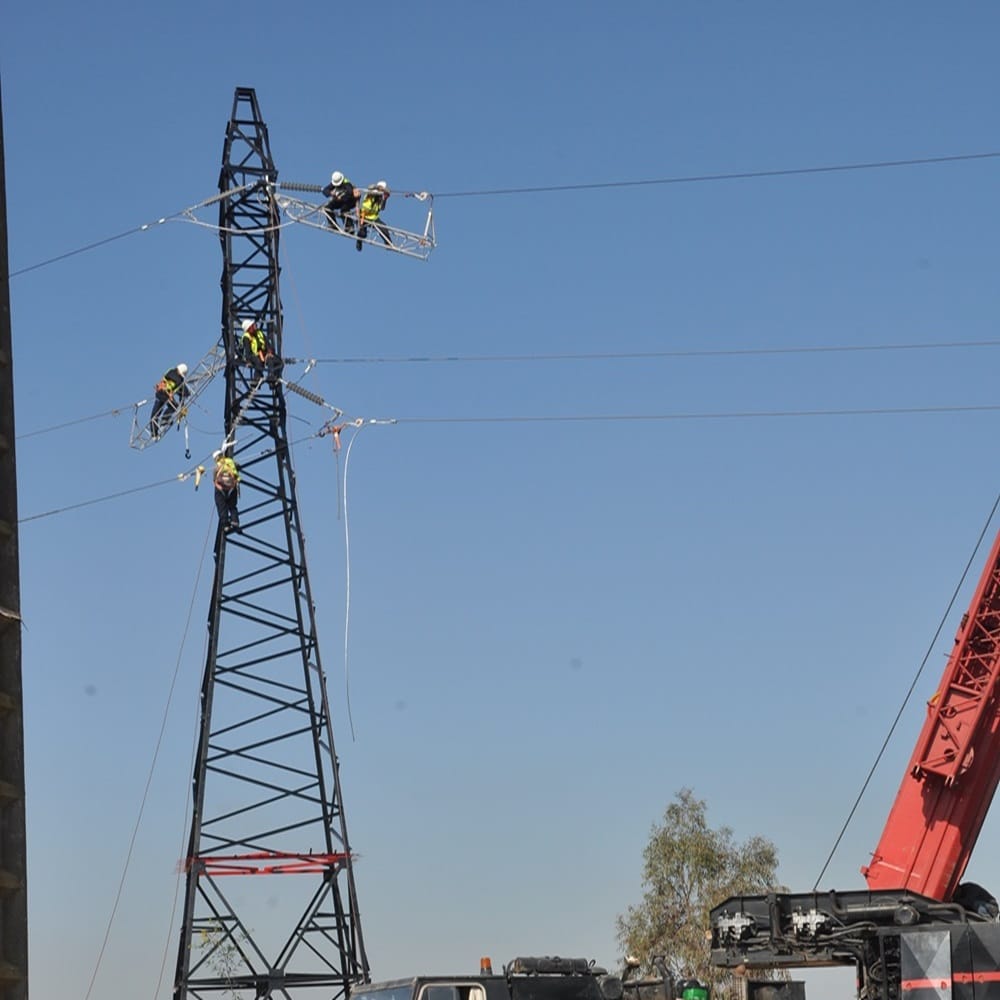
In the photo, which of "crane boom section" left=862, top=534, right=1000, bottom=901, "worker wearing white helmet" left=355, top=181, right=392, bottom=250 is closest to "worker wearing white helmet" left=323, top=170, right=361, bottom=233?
"worker wearing white helmet" left=355, top=181, right=392, bottom=250

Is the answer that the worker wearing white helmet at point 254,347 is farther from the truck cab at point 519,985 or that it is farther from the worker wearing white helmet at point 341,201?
the truck cab at point 519,985

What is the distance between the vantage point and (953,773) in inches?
900

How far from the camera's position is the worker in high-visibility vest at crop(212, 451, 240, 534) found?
31766mm

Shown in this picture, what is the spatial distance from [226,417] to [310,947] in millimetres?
10457

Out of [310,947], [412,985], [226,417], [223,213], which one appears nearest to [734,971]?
[412,985]

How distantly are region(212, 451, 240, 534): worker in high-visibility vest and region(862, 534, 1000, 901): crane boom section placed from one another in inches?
570

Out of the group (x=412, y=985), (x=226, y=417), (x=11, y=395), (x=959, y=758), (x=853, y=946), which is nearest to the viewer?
(x=11, y=395)

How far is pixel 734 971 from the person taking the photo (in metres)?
19.9

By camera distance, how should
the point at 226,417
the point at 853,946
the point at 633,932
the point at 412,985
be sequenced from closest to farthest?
the point at 412,985 → the point at 853,946 → the point at 226,417 → the point at 633,932

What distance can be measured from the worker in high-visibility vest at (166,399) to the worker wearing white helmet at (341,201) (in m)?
4.62

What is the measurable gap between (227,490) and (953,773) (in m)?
15.2

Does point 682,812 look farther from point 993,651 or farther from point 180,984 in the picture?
point 993,651

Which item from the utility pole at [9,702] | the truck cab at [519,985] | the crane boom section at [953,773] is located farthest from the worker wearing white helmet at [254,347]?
the utility pole at [9,702]

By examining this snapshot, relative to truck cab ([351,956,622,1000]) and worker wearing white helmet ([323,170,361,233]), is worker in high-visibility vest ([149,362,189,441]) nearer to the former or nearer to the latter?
worker wearing white helmet ([323,170,361,233])
